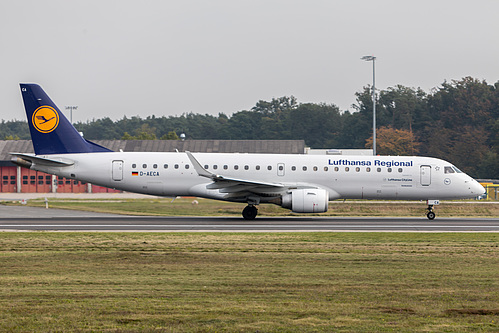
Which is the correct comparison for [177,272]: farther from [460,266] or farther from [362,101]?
[362,101]

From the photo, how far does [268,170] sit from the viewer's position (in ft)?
103

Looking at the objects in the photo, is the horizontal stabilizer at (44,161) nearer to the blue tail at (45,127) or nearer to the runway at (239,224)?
the blue tail at (45,127)

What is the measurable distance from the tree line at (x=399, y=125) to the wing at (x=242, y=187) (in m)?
54.2

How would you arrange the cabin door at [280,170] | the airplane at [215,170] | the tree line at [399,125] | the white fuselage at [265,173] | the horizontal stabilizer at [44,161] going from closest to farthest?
1. the horizontal stabilizer at [44,161]
2. the airplane at [215,170]
3. the white fuselage at [265,173]
4. the cabin door at [280,170]
5. the tree line at [399,125]

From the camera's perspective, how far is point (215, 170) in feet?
103

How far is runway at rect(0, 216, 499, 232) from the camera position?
84.0 ft

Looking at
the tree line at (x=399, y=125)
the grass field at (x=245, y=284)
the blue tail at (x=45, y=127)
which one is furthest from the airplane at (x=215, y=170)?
the tree line at (x=399, y=125)

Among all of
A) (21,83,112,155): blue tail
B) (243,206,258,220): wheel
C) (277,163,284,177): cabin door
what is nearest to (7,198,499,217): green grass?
(243,206,258,220): wheel

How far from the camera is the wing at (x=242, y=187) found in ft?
96.8

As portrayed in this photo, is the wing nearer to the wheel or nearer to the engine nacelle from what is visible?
the wheel

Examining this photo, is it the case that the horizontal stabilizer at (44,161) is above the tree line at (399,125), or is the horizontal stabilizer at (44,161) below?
below

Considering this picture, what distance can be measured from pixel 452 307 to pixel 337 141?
9938 centimetres

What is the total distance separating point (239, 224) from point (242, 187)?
263 cm

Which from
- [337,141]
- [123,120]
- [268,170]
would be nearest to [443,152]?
[337,141]
